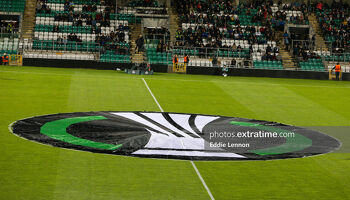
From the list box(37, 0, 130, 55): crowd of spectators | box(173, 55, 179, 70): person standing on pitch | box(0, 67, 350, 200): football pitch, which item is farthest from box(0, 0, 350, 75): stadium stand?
box(0, 67, 350, 200): football pitch

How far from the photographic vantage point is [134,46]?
46531mm

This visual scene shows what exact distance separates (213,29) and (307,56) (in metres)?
8.98

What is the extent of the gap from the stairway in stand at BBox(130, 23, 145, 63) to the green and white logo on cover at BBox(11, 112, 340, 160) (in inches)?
936

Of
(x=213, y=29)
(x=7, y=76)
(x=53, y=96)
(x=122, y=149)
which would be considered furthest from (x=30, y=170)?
(x=213, y=29)

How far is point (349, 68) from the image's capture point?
151 feet

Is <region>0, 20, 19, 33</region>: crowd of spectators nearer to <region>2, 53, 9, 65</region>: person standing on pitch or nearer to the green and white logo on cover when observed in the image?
<region>2, 53, 9, 65</region>: person standing on pitch

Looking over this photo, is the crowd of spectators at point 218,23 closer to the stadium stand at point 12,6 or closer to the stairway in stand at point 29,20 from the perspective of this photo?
the stairway in stand at point 29,20

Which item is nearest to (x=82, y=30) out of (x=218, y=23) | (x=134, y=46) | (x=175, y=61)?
(x=134, y=46)

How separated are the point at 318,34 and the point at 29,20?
2850 centimetres

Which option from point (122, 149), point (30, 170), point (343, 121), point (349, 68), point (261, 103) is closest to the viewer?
point (30, 170)

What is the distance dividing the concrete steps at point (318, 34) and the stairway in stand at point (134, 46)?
683 inches

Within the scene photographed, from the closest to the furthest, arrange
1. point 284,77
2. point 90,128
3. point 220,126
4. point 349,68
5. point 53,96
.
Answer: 1. point 90,128
2. point 220,126
3. point 53,96
4. point 284,77
5. point 349,68

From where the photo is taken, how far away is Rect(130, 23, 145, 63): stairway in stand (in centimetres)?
4401

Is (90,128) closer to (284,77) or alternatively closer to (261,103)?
(261,103)
